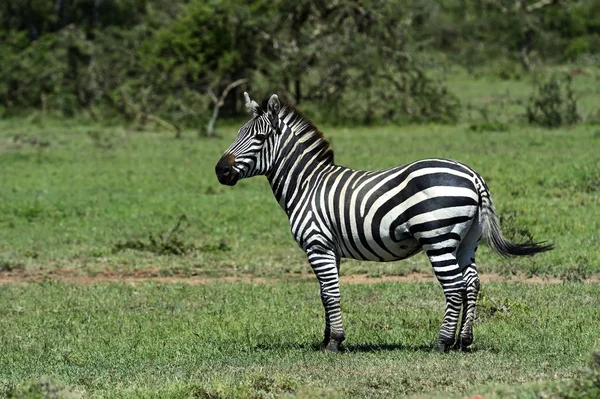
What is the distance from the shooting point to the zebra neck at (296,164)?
8844 mm

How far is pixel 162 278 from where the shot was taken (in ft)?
42.8

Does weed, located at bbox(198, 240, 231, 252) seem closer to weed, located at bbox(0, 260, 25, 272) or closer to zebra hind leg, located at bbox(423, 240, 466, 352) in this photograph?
weed, located at bbox(0, 260, 25, 272)

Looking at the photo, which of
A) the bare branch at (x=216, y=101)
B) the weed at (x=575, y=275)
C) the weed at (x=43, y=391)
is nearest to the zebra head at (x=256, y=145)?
the weed at (x=43, y=391)

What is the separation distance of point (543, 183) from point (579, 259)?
202 inches

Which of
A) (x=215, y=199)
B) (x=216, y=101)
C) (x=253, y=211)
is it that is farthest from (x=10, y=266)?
(x=216, y=101)

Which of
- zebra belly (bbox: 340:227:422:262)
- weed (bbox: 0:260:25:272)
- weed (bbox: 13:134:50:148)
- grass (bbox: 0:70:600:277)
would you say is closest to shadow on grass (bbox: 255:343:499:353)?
zebra belly (bbox: 340:227:422:262)

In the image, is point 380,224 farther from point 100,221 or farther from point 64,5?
point 64,5

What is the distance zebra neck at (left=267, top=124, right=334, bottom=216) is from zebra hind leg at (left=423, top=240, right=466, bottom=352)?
1.28m

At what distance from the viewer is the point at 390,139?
2527 cm

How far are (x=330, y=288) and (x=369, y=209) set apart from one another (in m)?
0.73

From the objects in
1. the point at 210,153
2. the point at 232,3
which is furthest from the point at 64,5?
the point at 210,153

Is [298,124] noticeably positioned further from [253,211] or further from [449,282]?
[253,211]

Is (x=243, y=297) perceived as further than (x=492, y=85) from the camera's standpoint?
No

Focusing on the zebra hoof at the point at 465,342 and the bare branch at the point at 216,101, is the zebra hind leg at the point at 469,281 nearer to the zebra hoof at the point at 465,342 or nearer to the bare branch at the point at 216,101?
the zebra hoof at the point at 465,342
